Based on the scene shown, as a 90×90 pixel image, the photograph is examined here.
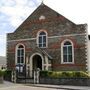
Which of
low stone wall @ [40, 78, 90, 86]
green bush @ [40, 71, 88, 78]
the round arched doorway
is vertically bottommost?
low stone wall @ [40, 78, 90, 86]

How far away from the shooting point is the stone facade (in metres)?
35.8

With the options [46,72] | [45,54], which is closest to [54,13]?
[45,54]

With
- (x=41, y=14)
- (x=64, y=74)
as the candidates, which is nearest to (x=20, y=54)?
(x=41, y=14)

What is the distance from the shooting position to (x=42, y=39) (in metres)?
38.6

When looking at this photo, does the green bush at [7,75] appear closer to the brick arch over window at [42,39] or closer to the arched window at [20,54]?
the arched window at [20,54]

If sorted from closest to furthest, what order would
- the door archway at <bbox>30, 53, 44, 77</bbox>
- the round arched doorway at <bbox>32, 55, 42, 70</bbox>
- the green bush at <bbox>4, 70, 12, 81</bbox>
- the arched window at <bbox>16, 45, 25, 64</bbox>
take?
the green bush at <bbox>4, 70, 12, 81</bbox> → the door archway at <bbox>30, 53, 44, 77</bbox> → the round arched doorway at <bbox>32, 55, 42, 70</bbox> → the arched window at <bbox>16, 45, 25, 64</bbox>

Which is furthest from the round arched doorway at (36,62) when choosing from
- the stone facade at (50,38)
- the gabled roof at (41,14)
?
the gabled roof at (41,14)

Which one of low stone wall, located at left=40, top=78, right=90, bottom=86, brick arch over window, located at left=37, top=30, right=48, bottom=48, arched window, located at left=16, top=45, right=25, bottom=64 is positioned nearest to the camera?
low stone wall, located at left=40, top=78, right=90, bottom=86

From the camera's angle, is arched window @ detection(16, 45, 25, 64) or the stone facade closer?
the stone facade

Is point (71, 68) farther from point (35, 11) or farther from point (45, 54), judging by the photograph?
point (35, 11)

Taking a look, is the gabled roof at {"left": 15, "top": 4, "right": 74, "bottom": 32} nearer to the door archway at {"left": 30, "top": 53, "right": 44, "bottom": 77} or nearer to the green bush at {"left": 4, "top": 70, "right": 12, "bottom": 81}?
the door archway at {"left": 30, "top": 53, "right": 44, "bottom": 77}

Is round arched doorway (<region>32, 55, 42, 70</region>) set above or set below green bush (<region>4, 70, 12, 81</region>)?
above

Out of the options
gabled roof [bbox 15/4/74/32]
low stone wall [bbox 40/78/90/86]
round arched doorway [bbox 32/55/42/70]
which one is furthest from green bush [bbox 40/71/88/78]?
gabled roof [bbox 15/4/74/32]

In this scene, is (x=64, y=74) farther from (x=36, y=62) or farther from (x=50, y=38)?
(x=36, y=62)
